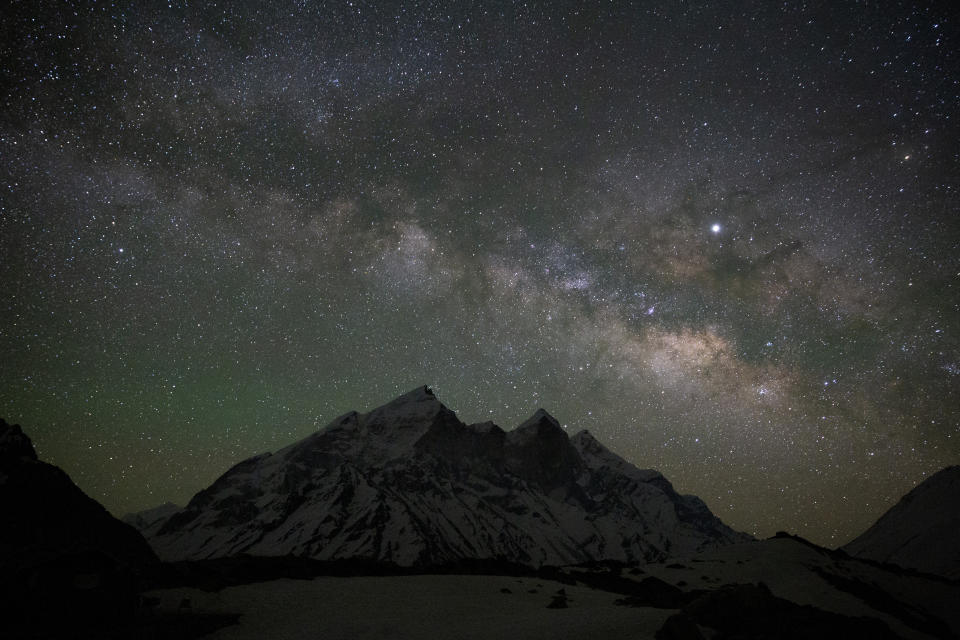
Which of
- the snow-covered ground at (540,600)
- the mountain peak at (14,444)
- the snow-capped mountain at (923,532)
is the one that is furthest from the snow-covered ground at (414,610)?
the snow-capped mountain at (923,532)

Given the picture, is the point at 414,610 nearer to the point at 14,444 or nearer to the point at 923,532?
the point at 14,444

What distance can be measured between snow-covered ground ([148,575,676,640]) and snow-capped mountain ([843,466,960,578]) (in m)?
78.2

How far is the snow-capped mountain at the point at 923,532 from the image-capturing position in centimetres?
8194

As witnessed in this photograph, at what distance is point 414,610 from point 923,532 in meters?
118

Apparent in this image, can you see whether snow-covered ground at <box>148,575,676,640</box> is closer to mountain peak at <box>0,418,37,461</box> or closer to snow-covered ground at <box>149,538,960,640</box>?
snow-covered ground at <box>149,538,960,640</box>

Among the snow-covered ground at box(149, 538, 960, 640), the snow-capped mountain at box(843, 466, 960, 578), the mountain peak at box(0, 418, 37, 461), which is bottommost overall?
the snow-capped mountain at box(843, 466, 960, 578)

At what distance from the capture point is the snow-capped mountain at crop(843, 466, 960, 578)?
269 feet

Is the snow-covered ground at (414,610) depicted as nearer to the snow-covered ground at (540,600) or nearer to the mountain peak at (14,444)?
the snow-covered ground at (540,600)

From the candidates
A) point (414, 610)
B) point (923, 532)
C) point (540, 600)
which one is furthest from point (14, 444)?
point (923, 532)

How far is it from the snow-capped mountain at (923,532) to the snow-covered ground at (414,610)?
78241 millimetres

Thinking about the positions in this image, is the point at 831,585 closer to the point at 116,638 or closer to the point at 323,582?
the point at 323,582

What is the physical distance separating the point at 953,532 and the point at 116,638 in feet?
414

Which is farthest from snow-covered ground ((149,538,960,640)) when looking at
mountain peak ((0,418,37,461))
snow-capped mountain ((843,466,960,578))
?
snow-capped mountain ((843,466,960,578))

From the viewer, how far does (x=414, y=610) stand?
23.0m
